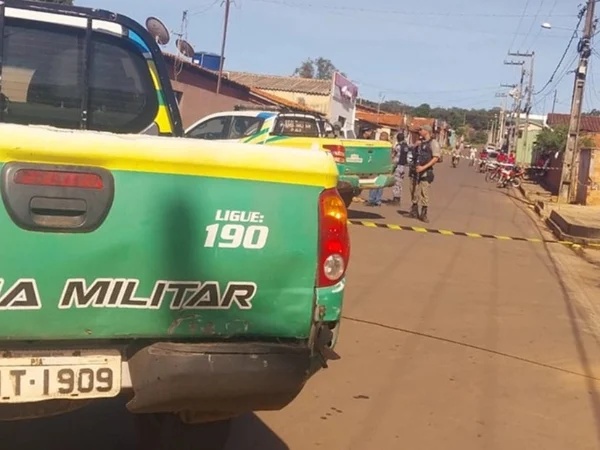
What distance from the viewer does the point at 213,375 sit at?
308 centimetres

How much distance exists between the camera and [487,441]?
187 inches

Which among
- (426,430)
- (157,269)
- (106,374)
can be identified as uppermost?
(157,269)

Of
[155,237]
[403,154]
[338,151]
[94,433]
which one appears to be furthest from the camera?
[403,154]

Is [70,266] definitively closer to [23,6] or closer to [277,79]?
[23,6]

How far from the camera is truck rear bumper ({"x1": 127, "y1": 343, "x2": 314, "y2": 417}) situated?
120 inches

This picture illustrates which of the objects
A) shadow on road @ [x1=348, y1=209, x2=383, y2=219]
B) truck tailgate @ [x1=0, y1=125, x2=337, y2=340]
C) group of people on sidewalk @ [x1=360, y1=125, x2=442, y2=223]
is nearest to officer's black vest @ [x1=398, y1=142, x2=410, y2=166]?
group of people on sidewalk @ [x1=360, y1=125, x2=442, y2=223]

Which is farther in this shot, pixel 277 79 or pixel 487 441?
pixel 277 79

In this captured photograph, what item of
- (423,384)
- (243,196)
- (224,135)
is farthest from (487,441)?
(224,135)

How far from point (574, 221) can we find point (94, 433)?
48.8 feet

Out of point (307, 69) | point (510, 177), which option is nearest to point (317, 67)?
point (307, 69)

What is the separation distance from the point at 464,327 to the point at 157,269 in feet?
16.2

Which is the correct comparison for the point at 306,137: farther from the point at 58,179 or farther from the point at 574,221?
the point at 58,179

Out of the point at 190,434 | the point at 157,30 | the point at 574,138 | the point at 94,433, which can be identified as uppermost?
the point at 157,30

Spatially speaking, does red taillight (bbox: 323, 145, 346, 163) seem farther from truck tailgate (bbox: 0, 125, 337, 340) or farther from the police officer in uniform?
truck tailgate (bbox: 0, 125, 337, 340)
